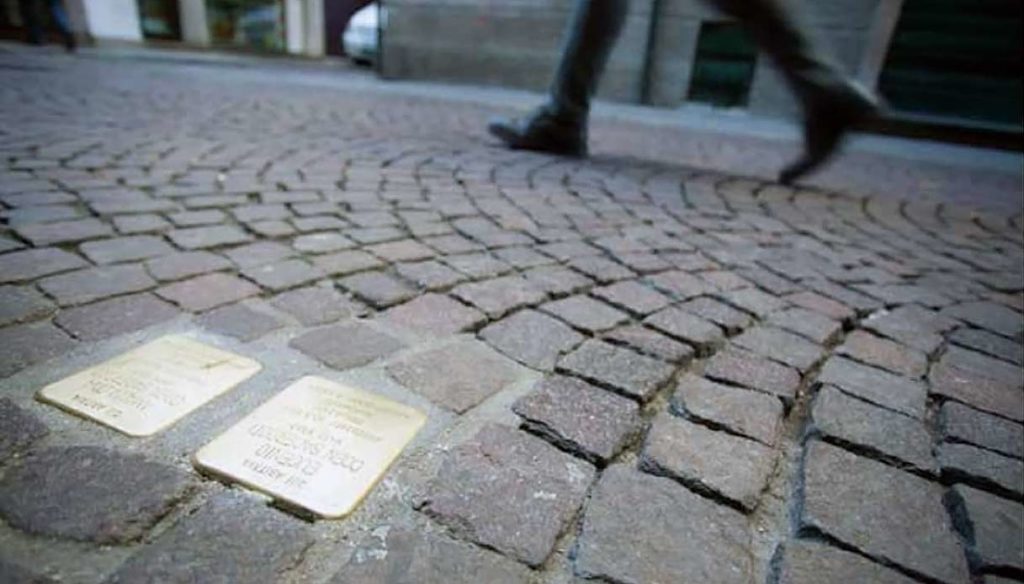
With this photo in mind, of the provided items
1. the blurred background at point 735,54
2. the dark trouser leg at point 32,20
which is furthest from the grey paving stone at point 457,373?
the dark trouser leg at point 32,20

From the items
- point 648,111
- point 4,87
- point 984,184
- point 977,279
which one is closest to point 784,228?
point 977,279

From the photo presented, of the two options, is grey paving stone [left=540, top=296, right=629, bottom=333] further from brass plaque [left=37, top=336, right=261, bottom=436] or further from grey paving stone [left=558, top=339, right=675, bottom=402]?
brass plaque [left=37, top=336, right=261, bottom=436]

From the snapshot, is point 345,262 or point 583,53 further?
point 583,53

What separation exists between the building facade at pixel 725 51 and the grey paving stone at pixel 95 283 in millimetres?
5210

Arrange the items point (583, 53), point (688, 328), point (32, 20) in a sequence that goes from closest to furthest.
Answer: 1. point (688, 328)
2. point (583, 53)
3. point (32, 20)

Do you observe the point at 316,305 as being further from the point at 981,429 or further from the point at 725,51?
the point at 725,51

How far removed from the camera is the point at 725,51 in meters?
7.08

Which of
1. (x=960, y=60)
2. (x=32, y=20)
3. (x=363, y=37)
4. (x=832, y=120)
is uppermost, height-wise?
(x=960, y=60)

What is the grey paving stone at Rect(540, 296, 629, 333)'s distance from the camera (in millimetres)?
1584

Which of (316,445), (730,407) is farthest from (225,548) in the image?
(730,407)

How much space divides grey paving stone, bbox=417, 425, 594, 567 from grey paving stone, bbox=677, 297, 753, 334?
0.76 meters

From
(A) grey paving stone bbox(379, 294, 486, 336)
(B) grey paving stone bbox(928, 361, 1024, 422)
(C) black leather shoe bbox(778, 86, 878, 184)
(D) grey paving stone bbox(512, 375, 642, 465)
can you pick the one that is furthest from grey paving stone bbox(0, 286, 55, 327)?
(C) black leather shoe bbox(778, 86, 878, 184)

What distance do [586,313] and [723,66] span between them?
6545mm

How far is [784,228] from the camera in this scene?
2615mm
